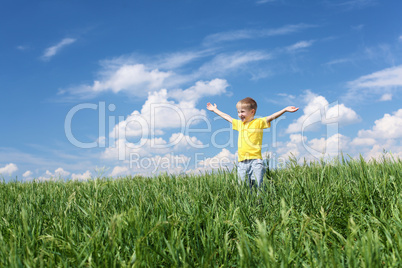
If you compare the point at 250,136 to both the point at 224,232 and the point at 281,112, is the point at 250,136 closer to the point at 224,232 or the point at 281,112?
the point at 281,112

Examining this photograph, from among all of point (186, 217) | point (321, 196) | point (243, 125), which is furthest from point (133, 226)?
point (243, 125)

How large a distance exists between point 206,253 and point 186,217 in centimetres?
73

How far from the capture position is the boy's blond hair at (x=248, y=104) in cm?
577

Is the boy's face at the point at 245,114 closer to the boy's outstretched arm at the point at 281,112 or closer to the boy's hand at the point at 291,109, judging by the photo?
the boy's outstretched arm at the point at 281,112

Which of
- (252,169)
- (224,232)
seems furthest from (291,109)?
(224,232)

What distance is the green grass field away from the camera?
205cm

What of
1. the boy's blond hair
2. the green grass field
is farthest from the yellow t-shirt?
the green grass field

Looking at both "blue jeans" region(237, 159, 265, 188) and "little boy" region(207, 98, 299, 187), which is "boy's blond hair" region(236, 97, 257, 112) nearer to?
"little boy" region(207, 98, 299, 187)

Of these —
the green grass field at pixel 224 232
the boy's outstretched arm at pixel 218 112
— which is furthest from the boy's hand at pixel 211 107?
the green grass field at pixel 224 232

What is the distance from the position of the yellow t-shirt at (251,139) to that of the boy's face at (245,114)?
8 cm

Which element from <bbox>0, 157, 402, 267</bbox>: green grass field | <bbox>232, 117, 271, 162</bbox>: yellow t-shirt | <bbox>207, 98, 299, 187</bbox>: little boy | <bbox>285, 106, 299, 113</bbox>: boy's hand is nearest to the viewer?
<bbox>0, 157, 402, 267</bbox>: green grass field

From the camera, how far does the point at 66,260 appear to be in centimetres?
224

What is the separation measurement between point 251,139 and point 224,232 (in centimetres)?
305

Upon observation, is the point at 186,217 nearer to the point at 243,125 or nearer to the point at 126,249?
the point at 126,249
